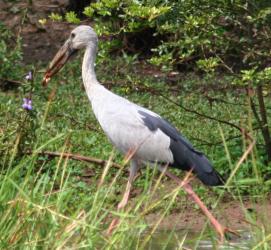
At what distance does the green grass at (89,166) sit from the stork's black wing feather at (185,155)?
0.20 meters

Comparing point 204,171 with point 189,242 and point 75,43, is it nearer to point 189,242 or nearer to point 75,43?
point 75,43

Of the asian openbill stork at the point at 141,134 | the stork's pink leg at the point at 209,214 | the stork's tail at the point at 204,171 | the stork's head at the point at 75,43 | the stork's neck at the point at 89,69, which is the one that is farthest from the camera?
the stork's head at the point at 75,43

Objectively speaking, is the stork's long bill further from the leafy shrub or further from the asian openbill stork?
the asian openbill stork

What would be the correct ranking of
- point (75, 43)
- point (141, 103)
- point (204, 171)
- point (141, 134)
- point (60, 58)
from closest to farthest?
point (204, 171)
point (141, 134)
point (75, 43)
point (60, 58)
point (141, 103)

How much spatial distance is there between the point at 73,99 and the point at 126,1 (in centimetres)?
437

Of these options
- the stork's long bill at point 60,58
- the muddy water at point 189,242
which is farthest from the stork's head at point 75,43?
Result: the muddy water at point 189,242

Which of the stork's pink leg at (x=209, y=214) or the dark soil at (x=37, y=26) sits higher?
the stork's pink leg at (x=209, y=214)

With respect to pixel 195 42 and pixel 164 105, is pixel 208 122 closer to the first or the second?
pixel 164 105

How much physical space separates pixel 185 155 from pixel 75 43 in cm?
169

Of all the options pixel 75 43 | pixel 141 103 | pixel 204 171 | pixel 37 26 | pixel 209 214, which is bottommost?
pixel 37 26

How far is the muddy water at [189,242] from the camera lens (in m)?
5.11

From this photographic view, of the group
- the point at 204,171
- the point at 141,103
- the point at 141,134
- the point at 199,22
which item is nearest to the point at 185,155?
the point at 204,171

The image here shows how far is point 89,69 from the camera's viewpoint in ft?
29.4

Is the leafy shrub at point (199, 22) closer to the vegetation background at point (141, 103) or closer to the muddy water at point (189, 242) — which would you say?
the vegetation background at point (141, 103)
